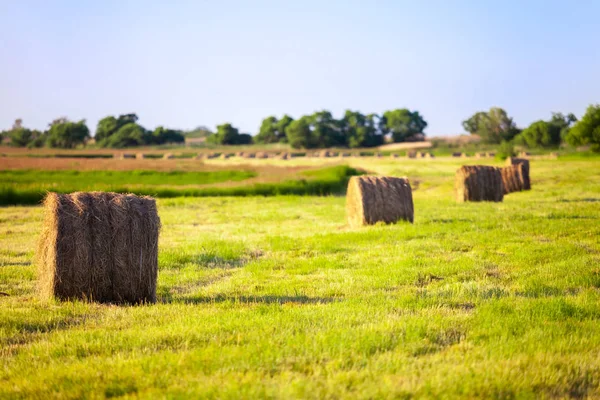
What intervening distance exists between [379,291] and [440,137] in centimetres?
14109

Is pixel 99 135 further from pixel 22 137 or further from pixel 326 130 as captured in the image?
pixel 326 130

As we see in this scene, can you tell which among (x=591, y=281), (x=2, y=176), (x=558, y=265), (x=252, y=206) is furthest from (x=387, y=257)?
(x=2, y=176)

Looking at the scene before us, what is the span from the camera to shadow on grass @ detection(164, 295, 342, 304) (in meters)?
10.9

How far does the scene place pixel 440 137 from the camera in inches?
5881

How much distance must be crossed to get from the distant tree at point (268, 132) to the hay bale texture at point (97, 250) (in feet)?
546

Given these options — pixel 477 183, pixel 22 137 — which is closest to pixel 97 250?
pixel 477 183

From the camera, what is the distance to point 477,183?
32906mm

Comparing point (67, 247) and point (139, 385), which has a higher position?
point (67, 247)

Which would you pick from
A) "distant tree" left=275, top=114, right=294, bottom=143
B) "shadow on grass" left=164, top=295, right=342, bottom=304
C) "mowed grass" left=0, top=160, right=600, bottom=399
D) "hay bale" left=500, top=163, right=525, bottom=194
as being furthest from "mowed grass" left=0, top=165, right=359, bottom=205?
"distant tree" left=275, top=114, right=294, bottom=143

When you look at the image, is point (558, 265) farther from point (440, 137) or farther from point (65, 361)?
point (440, 137)

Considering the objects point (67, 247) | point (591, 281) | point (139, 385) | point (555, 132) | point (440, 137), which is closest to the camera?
point (139, 385)

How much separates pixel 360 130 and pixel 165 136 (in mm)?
43823

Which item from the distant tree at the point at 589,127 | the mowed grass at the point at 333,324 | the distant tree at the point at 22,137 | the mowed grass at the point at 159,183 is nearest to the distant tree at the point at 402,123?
the distant tree at the point at 22,137

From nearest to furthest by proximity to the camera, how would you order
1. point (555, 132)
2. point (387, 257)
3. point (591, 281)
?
point (591, 281) < point (387, 257) < point (555, 132)
